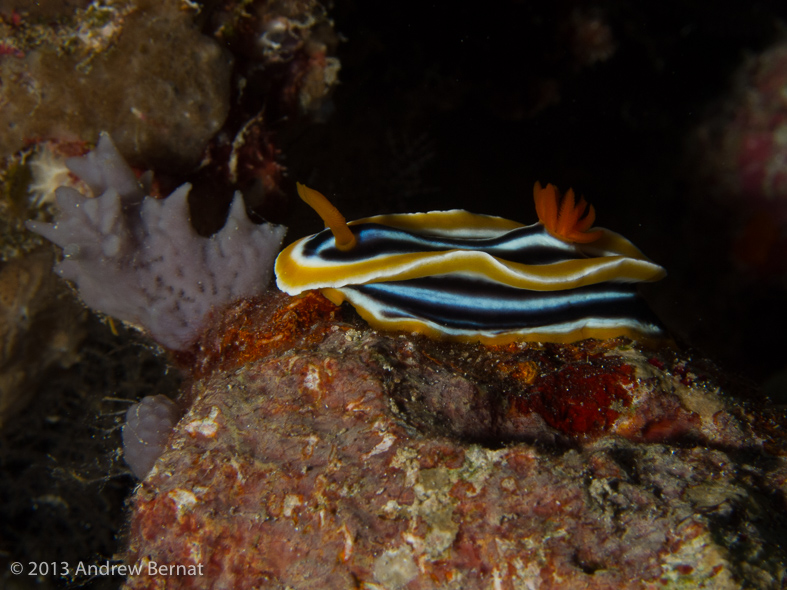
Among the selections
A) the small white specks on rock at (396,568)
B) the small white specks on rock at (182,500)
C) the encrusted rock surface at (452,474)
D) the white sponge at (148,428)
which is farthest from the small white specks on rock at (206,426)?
the small white specks on rock at (396,568)

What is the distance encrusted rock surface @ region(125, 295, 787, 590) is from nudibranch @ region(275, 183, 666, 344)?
0.24 meters

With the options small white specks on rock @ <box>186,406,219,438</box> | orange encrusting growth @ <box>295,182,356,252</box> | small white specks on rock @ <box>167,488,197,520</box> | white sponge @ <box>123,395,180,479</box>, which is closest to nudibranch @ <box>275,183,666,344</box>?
orange encrusting growth @ <box>295,182,356,252</box>

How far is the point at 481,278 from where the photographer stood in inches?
118

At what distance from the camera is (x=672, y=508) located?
5.73ft

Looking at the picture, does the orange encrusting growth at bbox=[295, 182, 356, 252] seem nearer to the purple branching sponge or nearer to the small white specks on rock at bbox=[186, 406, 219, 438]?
the purple branching sponge

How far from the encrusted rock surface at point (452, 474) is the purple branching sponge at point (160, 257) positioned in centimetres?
52

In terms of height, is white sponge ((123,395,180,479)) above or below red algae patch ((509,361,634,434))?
below

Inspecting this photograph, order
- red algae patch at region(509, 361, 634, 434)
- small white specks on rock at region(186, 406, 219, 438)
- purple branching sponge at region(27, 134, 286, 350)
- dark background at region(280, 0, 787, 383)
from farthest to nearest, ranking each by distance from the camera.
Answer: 1. dark background at region(280, 0, 787, 383)
2. purple branching sponge at region(27, 134, 286, 350)
3. red algae patch at region(509, 361, 634, 434)
4. small white specks on rock at region(186, 406, 219, 438)

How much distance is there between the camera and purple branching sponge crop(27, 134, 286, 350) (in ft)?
9.86

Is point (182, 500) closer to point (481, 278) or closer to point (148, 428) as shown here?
point (148, 428)

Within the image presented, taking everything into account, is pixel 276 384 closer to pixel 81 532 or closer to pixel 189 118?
→ pixel 189 118

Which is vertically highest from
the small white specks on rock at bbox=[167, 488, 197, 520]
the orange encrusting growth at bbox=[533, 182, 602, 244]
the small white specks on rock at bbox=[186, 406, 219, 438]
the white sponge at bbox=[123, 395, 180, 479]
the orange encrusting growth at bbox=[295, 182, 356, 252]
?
the orange encrusting growth at bbox=[533, 182, 602, 244]

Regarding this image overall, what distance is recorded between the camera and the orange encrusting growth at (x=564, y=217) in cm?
301

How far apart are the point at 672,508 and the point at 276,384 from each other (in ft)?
5.51
